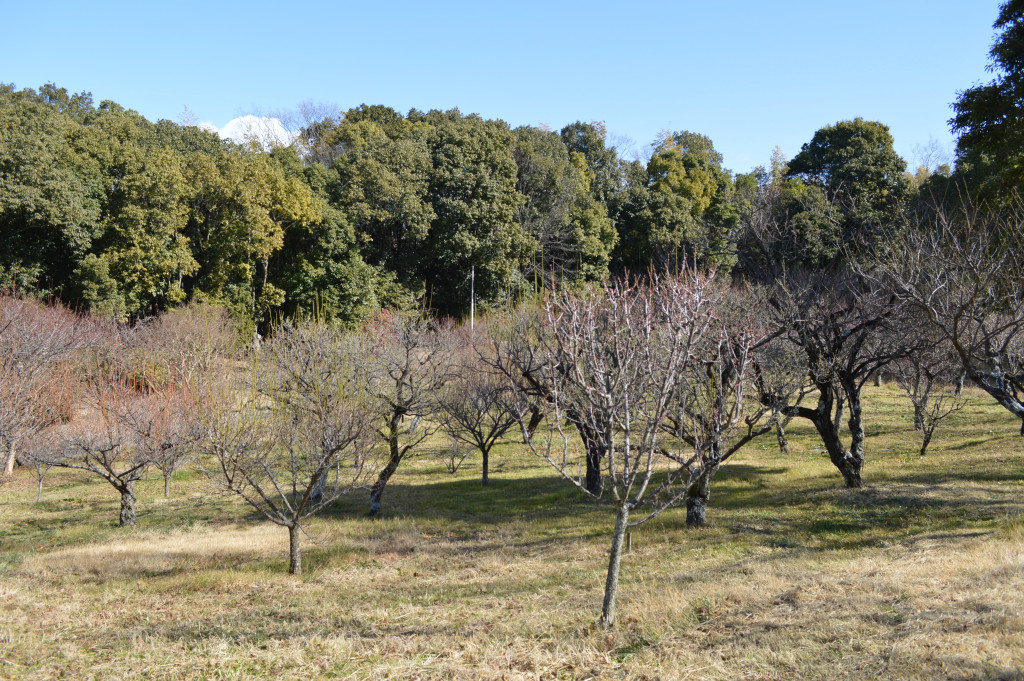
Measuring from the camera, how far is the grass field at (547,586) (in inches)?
280

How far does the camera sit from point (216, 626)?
9281mm

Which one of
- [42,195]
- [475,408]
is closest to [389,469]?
[475,408]

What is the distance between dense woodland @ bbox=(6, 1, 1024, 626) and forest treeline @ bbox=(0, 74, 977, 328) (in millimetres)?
167

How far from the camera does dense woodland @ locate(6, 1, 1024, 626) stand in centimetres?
1085

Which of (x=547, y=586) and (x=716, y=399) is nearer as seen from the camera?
(x=547, y=586)

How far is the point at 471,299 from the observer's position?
40.1 metres

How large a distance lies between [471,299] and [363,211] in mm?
8178

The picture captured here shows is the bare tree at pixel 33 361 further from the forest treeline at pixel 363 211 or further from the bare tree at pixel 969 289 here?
the bare tree at pixel 969 289

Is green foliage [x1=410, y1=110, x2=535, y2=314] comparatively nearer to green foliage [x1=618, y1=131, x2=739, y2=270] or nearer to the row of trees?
green foliage [x1=618, y1=131, x2=739, y2=270]

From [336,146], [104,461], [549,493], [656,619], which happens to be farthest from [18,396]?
[336,146]

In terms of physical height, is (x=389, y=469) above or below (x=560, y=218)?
below

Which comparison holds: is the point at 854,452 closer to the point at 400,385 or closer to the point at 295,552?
the point at 400,385

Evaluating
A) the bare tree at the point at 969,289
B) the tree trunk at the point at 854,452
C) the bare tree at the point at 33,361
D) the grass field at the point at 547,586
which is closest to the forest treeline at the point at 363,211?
the bare tree at the point at 33,361

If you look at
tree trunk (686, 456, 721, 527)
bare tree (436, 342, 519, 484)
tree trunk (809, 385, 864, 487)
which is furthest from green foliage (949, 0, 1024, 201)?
bare tree (436, 342, 519, 484)
